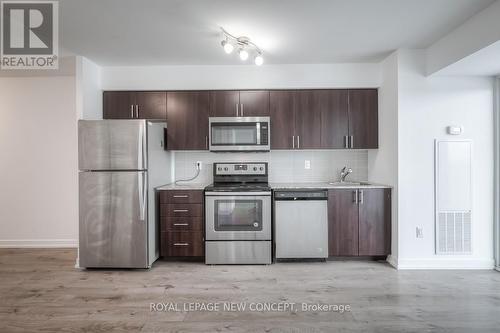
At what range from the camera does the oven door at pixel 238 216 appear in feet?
11.5

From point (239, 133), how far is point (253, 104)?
437 millimetres

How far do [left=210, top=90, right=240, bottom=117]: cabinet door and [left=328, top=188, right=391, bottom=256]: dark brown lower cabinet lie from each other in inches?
64.3

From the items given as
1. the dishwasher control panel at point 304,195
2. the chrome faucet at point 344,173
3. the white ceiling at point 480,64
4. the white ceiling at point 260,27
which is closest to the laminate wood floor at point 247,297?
the dishwasher control panel at point 304,195

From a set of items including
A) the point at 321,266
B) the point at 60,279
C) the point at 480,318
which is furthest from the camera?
the point at 321,266

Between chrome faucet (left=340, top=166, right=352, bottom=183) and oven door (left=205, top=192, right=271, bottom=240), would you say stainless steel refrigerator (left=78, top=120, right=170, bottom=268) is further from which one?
chrome faucet (left=340, top=166, right=352, bottom=183)

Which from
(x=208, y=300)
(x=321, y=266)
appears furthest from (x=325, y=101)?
(x=208, y=300)

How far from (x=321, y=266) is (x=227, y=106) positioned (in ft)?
7.55

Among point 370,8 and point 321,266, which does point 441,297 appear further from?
point 370,8

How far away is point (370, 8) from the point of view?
2.46 m

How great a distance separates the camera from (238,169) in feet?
13.4

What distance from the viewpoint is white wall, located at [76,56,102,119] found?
3.49 metres

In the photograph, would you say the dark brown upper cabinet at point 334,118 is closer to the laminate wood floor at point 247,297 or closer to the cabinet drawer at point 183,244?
the laminate wood floor at point 247,297

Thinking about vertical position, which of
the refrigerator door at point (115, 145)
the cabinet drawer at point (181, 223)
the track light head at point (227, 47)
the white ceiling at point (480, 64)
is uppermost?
the track light head at point (227, 47)

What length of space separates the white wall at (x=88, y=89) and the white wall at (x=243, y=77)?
127 millimetres
